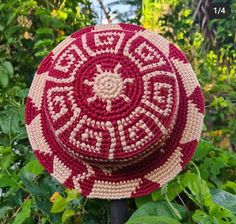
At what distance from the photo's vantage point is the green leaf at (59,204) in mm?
759

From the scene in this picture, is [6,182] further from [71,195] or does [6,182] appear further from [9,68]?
[9,68]

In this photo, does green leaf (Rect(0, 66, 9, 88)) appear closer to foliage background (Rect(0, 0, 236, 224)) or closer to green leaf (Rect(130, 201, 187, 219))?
foliage background (Rect(0, 0, 236, 224))

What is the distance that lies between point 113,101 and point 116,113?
0.02m

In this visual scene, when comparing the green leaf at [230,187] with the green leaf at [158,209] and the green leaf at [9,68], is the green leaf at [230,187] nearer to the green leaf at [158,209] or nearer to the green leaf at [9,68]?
the green leaf at [158,209]

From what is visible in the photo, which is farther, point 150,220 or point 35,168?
point 35,168

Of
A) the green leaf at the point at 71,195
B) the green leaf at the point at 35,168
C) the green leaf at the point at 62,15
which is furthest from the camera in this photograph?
the green leaf at the point at 62,15

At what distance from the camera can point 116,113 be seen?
650mm

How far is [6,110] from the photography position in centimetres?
109

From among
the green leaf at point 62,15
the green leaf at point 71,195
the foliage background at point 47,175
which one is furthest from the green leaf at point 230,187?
the green leaf at point 62,15

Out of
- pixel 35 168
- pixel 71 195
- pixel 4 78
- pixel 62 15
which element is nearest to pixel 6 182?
pixel 35 168

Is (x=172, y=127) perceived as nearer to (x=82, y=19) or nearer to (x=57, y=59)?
(x=57, y=59)

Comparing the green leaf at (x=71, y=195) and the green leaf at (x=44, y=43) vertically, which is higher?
the green leaf at (x=44, y=43)

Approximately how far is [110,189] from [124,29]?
0.20 metres

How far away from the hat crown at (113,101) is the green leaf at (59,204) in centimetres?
11
